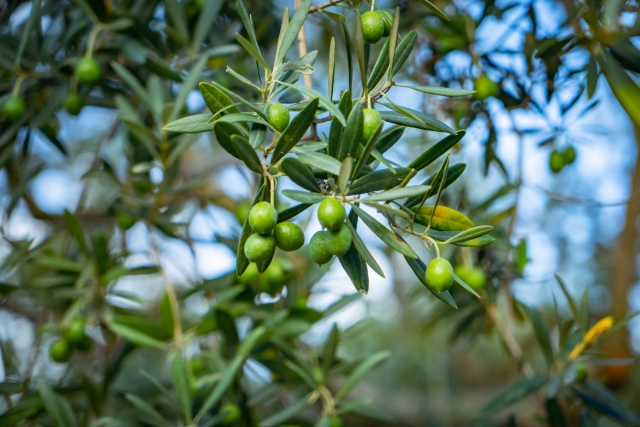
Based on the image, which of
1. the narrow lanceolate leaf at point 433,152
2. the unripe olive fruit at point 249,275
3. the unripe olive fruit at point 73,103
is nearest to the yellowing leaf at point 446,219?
the narrow lanceolate leaf at point 433,152

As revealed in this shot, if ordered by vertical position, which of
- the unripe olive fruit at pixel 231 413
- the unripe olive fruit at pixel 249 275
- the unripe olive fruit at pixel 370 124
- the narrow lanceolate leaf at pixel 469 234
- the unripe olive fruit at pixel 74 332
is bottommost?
the unripe olive fruit at pixel 74 332

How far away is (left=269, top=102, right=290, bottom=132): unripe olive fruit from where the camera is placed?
69 cm

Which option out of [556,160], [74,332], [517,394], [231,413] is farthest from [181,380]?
[556,160]

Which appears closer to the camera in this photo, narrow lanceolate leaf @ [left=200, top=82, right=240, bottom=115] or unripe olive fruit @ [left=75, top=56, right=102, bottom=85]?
narrow lanceolate leaf @ [left=200, top=82, right=240, bottom=115]

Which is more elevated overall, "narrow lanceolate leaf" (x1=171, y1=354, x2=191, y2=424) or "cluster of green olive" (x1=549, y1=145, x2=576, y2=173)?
"cluster of green olive" (x1=549, y1=145, x2=576, y2=173)

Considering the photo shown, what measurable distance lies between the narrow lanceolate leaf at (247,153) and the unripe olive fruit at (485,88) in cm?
108

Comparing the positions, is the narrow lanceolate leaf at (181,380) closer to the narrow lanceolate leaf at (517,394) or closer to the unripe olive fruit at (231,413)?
the unripe olive fruit at (231,413)

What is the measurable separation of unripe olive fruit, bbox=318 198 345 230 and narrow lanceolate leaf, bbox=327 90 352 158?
84 mm

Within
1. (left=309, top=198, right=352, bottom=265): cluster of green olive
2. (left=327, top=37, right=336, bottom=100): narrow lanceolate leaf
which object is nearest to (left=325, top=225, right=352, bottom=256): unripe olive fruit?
(left=309, top=198, right=352, bottom=265): cluster of green olive

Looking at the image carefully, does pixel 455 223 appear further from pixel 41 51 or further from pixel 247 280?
pixel 41 51

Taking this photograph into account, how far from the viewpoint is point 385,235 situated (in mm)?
676

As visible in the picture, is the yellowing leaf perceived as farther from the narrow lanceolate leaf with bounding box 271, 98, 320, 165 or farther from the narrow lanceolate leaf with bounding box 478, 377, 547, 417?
the narrow lanceolate leaf with bounding box 478, 377, 547, 417

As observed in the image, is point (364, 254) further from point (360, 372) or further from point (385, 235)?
point (360, 372)

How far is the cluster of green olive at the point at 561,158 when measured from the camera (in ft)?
5.37
